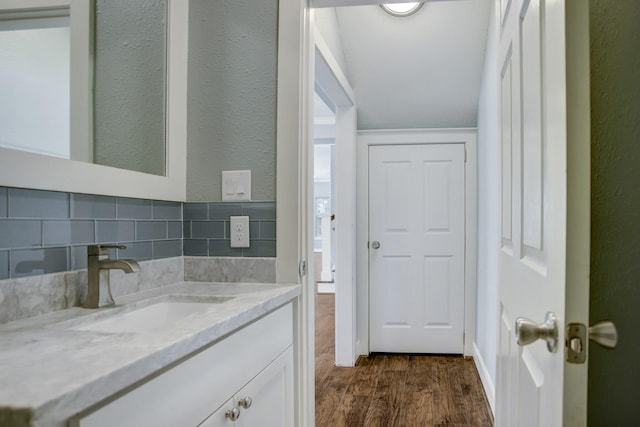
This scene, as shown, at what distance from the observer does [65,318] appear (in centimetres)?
108

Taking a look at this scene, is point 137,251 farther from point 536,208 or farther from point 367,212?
point 367,212

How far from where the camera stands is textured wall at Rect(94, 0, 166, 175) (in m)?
1.39

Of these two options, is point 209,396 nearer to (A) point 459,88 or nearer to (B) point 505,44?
(B) point 505,44

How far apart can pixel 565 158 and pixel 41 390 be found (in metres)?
0.80

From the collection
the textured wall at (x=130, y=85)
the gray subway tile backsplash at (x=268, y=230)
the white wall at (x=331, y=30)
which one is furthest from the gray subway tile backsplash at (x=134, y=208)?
the white wall at (x=331, y=30)

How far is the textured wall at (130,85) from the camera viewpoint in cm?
139

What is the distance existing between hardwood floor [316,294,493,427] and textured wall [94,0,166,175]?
1.79 m

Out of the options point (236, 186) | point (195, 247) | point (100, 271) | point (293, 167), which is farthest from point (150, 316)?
point (293, 167)

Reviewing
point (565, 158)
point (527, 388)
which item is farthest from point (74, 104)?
point (527, 388)

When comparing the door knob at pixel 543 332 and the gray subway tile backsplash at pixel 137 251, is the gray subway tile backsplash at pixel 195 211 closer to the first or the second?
the gray subway tile backsplash at pixel 137 251

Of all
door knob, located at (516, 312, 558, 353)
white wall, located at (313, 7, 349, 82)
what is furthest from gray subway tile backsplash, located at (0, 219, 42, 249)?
white wall, located at (313, 7, 349, 82)

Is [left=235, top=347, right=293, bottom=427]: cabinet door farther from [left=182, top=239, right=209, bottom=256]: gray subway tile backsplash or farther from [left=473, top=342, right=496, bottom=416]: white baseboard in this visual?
[left=473, top=342, right=496, bottom=416]: white baseboard

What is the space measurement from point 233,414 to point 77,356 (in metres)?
0.48

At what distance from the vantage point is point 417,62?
11.3 feet
